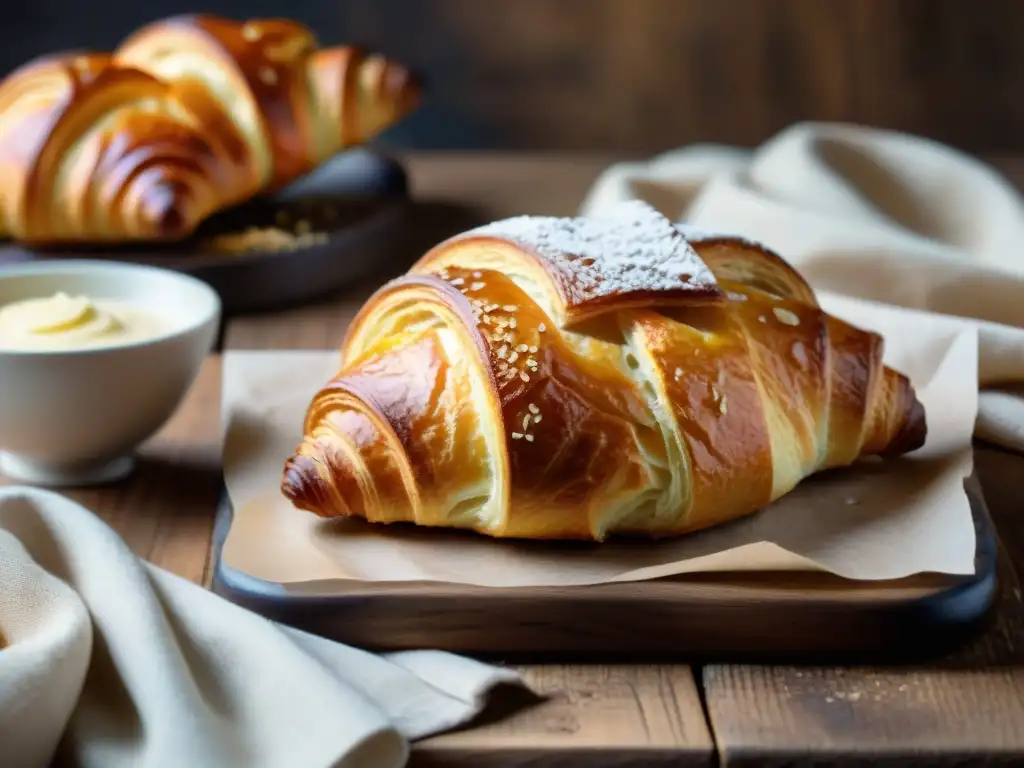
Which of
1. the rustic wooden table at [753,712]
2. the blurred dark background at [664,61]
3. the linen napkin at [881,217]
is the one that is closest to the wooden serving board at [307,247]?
the linen napkin at [881,217]

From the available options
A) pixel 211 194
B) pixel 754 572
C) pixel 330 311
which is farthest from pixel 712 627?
pixel 211 194

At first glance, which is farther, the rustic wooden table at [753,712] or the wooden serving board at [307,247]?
the wooden serving board at [307,247]

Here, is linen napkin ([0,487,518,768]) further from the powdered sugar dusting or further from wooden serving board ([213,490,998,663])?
the powdered sugar dusting

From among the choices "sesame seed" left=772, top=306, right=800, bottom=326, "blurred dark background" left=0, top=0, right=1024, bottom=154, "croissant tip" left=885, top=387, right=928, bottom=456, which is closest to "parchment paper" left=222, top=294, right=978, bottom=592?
"croissant tip" left=885, top=387, right=928, bottom=456

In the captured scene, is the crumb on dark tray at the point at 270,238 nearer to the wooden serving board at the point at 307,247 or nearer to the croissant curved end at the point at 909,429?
the wooden serving board at the point at 307,247

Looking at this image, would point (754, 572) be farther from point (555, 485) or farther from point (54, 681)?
point (54, 681)

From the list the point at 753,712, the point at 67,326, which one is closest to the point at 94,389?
the point at 67,326
